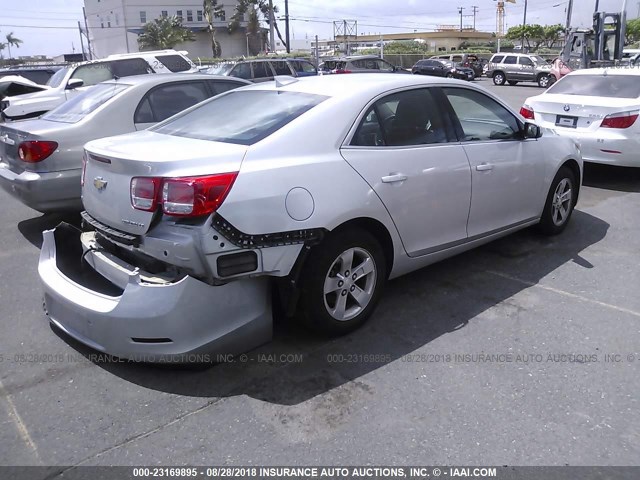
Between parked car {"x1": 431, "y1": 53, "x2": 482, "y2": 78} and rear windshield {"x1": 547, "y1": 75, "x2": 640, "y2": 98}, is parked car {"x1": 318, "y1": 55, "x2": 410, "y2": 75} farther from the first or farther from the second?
rear windshield {"x1": 547, "y1": 75, "x2": 640, "y2": 98}

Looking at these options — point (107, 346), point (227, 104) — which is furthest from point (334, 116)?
point (107, 346)

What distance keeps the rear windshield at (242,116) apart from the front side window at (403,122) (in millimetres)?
377

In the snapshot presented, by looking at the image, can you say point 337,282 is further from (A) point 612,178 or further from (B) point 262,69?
(B) point 262,69

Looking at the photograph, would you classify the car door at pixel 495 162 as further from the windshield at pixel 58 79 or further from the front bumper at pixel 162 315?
the windshield at pixel 58 79

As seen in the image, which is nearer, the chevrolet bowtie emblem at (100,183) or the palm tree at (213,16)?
the chevrolet bowtie emblem at (100,183)

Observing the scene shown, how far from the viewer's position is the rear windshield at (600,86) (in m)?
7.92

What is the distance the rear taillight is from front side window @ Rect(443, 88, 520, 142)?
3.77m

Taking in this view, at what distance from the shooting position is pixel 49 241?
154 inches

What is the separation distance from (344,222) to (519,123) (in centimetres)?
234

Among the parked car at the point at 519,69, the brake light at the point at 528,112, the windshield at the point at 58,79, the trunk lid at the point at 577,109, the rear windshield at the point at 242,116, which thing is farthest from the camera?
the parked car at the point at 519,69

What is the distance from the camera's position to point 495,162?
15.0 feet

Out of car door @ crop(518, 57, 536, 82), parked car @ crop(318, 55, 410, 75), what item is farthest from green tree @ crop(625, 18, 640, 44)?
parked car @ crop(318, 55, 410, 75)

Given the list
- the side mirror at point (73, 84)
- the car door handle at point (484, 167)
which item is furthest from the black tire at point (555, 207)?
the side mirror at point (73, 84)

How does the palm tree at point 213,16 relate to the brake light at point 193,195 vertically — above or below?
above
